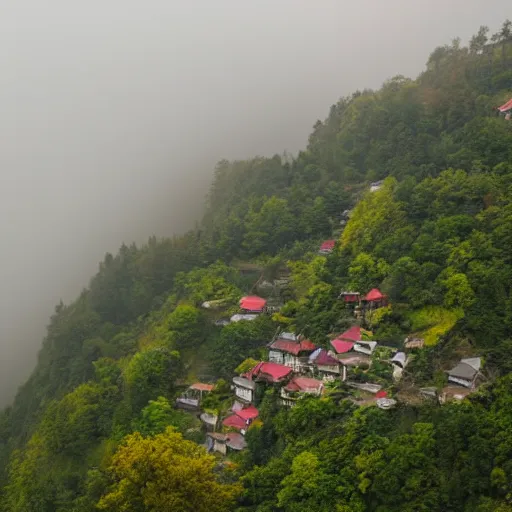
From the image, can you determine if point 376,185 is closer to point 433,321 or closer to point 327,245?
point 327,245

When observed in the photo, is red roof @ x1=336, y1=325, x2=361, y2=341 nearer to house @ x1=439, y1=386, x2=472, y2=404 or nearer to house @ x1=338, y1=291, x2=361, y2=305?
house @ x1=338, y1=291, x2=361, y2=305

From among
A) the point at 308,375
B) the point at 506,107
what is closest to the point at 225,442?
the point at 308,375

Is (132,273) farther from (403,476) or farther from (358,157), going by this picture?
(403,476)

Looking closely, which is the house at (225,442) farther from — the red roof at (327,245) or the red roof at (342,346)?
the red roof at (327,245)

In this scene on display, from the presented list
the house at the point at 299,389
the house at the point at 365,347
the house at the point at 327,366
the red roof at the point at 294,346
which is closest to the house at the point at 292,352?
the red roof at the point at 294,346

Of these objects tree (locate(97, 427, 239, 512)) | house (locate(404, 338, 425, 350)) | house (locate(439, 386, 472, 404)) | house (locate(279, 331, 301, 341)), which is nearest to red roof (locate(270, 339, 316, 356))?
house (locate(279, 331, 301, 341))
